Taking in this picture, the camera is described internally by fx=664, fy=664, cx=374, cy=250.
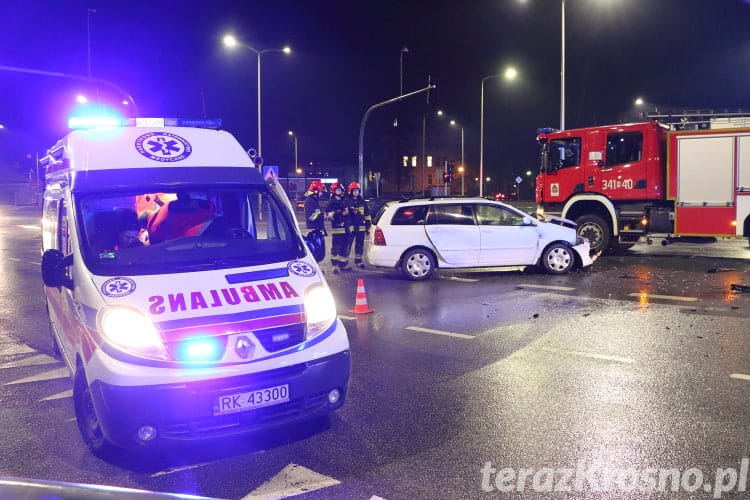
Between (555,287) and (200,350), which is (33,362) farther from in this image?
(555,287)

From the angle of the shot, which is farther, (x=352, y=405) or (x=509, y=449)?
(x=352, y=405)

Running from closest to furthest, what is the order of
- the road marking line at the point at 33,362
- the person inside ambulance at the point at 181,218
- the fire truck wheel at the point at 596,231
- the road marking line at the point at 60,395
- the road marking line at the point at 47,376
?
the person inside ambulance at the point at 181,218, the road marking line at the point at 60,395, the road marking line at the point at 47,376, the road marking line at the point at 33,362, the fire truck wheel at the point at 596,231

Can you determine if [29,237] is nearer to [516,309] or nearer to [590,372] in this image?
[516,309]

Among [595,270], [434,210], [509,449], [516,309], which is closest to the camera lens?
[509,449]

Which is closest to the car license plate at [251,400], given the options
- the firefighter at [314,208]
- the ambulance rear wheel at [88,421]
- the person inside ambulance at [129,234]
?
the ambulance rear wheel at [88,421]

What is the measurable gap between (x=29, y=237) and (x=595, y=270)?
67.5 feet

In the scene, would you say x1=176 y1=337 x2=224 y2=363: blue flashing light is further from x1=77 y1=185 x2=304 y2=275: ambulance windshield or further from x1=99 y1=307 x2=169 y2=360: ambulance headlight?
x1=77 y1=185 x2=304 y2=275: ambulance windshield

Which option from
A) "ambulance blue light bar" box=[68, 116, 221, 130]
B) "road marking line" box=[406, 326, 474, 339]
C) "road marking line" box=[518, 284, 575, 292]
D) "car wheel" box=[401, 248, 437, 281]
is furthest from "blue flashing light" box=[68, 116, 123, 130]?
"road marking line" box=[518, 284, 575, 292]

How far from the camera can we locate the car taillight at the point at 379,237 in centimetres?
1277

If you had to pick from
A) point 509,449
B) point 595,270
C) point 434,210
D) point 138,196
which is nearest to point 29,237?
point 434,210

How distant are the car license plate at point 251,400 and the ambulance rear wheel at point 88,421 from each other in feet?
3.05

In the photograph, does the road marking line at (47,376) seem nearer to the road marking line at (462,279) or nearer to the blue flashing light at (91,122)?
the blue flashing light at (91,122)

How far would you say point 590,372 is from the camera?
6.29 meters

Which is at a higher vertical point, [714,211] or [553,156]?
[553,156]
